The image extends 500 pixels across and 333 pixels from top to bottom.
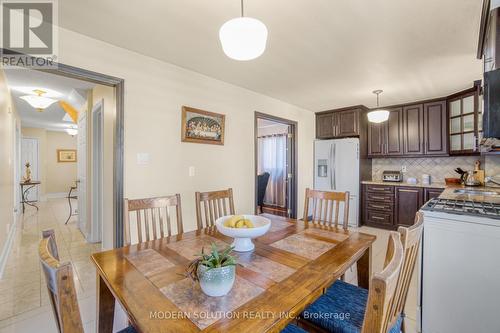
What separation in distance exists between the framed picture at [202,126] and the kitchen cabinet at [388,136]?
10.6 ft

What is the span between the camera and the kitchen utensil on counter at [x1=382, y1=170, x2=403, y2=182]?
443 centimetres

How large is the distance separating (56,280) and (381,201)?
188 inches

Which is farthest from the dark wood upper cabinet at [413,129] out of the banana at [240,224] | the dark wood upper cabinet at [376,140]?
the banana at [240,224]

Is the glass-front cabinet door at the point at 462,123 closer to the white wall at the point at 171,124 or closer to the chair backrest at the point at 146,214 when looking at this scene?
the white wall at the point at 171,124

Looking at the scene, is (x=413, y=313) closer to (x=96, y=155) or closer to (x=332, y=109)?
(x=332, y=109)

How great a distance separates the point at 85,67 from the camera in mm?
2064

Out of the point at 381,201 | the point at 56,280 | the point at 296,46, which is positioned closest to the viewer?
the point at 56,280

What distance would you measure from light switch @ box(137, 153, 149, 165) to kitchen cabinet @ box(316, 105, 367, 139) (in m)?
3.68

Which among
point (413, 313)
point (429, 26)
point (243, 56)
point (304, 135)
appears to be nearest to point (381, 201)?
point (304, 135)

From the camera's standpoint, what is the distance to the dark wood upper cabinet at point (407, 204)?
3.97m

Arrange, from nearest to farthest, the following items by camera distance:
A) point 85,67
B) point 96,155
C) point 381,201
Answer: point 85,67, point 96,155, point 381,201

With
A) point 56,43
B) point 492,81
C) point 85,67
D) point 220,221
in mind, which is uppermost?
point 56,43

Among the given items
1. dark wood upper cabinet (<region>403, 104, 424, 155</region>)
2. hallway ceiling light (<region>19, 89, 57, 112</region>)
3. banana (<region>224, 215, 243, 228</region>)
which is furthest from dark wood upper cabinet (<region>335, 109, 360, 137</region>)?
hallway ceiling light (<region>19, 89, 57, 112</region>)

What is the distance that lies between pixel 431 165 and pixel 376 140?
3.44 ft
